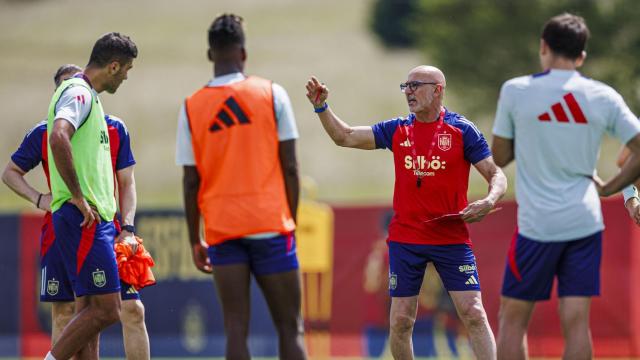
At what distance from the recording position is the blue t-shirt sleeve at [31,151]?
902cm

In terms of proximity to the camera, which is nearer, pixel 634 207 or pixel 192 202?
pixel 192 202

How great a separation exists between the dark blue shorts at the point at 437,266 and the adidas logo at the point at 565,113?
1976 millimetres

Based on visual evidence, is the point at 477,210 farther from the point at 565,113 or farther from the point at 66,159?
the point at 66,159

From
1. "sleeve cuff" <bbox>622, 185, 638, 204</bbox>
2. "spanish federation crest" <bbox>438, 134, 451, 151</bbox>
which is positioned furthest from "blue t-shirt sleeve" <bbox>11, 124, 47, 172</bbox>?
"sleeve cuff" <bbox>622, 185, 638, 204</bbox>

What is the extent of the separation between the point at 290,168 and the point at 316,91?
1.45 m

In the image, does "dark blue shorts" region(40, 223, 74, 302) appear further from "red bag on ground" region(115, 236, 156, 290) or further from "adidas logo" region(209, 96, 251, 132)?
"adidas logo" region(209, 96, 251, 132)

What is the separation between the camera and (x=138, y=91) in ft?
162

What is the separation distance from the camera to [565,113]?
676 centimetres

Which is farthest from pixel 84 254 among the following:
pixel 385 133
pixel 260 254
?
pixel 385 133

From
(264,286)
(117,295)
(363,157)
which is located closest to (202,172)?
(264,286)

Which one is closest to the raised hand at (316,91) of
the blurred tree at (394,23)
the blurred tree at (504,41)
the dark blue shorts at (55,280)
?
the dark blue shorts at (55,280)

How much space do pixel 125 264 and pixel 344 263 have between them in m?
6.66

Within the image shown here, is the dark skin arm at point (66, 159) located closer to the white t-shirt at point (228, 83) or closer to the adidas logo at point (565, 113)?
the white t-shirt at point (228, 83)

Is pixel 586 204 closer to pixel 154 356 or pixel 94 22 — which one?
pixel 154 356
